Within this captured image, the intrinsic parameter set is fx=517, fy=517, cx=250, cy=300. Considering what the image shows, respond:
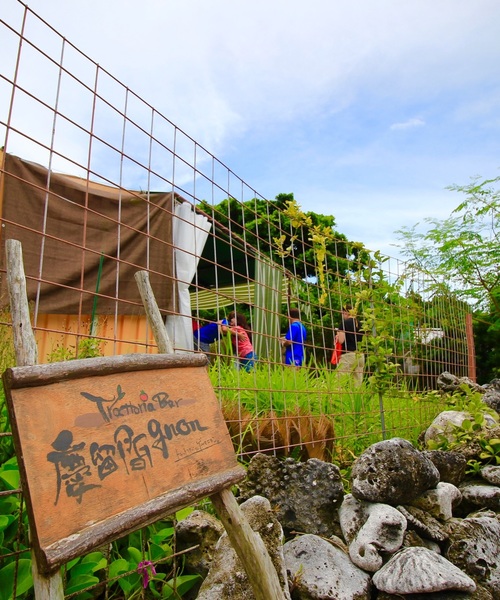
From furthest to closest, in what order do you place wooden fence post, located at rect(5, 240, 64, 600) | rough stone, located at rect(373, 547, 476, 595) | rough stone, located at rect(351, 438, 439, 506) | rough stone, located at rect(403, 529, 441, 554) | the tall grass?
1. the tall grass
2. rough stone, located at rect(351, 438, 439, 506)
3. rough stone, located at rect(403, 529, 441, 554)
4. rough stone, located at rect(373, 547, 476, 595)
5. wooden fence post, located at rect(5, 240, 64, 600)

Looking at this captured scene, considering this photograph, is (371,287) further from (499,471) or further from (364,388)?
(499,471)

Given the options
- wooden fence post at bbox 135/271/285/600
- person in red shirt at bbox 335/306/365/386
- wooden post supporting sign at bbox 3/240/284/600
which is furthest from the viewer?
person in red shirt at bbox 335/306/365/386

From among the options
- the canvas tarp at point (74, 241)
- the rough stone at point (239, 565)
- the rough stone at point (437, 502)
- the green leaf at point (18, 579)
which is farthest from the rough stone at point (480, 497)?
the canvas tarp at point (74, 241)

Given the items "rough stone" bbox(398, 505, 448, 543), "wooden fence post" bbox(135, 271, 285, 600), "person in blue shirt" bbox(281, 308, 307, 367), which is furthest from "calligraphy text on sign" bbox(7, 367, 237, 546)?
"person in blue shirt" bbox(281, 308, 307, 367)

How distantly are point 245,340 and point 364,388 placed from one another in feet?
3.98

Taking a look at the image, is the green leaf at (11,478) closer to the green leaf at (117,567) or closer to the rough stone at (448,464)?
the green leaf at (117,567)

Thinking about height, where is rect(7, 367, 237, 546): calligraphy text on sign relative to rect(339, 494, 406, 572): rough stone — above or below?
above

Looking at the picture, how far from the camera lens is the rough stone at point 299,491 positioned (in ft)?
7.10

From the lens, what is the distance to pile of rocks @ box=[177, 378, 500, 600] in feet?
5.94

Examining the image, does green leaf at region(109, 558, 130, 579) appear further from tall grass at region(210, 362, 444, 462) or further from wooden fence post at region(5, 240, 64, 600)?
tall grass at region(210, 362, 444, 462)

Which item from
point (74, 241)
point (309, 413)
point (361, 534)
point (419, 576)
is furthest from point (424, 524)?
point (74, 241)

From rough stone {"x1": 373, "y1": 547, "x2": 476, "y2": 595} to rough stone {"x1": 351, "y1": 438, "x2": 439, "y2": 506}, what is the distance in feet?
1.14

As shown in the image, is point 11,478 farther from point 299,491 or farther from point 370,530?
point 370,530

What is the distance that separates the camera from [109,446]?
1.28m
